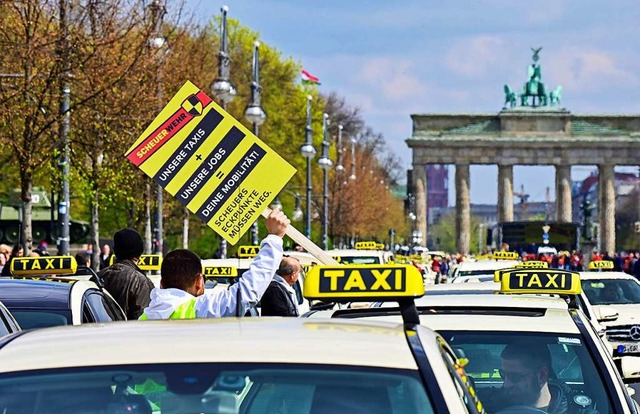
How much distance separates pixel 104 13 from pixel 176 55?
370 inches

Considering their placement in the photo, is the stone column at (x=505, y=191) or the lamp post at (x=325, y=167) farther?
the stone column at (x=505, y=191)

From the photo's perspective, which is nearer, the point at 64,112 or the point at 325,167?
the point at 64,112

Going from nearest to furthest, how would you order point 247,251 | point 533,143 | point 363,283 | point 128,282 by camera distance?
point 363,283
point 128,282
point 247,251
point 533,143

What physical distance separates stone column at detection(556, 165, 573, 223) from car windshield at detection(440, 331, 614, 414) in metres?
129

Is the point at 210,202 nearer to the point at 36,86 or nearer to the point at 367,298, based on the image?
the point at 367,298

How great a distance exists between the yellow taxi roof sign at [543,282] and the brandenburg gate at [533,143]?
123 metres

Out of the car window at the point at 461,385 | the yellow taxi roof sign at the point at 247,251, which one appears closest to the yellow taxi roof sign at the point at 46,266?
the car window at the point at 461,385

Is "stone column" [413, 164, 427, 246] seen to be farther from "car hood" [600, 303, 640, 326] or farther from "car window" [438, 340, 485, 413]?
"car window" [438, 340, 485, 413]

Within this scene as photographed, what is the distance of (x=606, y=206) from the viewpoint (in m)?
138

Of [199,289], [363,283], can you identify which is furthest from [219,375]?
[199,289]

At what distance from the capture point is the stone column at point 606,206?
5374 inches

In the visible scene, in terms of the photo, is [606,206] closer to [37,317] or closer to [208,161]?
[208,161]

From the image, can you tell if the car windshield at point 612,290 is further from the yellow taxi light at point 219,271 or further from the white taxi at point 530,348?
the white taxi at point 530,348

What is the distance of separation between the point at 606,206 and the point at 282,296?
12694 centimetres
